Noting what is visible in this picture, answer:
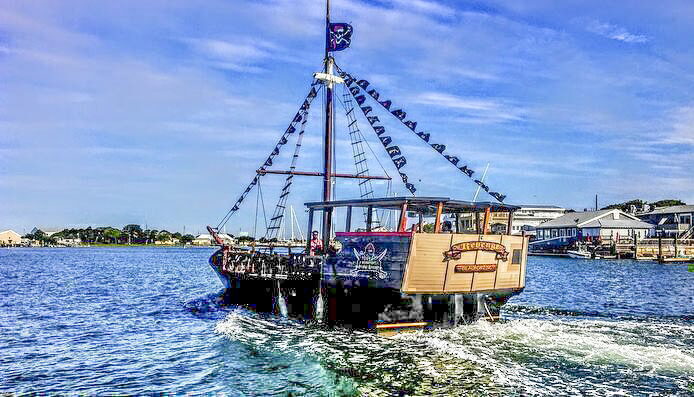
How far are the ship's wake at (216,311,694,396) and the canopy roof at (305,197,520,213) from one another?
495 centimetres

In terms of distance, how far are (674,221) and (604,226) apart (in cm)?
1877

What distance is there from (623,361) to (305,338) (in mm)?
10955

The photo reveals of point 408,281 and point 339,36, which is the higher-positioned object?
point 339,36

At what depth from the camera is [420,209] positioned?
25078mm

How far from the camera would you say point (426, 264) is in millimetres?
21203

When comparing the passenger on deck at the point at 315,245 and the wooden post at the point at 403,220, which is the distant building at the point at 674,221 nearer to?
the passenger on deck at the point at 315,245

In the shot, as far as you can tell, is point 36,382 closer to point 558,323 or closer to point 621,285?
point 558,323

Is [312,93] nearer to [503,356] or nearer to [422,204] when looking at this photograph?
[422,204]

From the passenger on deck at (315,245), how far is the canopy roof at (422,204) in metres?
3.06

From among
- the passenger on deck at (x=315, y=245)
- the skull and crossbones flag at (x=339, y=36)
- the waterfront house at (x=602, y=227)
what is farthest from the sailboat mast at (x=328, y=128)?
the waterfront house at (x=602, y=227)

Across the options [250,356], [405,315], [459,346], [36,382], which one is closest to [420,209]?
[405,315]

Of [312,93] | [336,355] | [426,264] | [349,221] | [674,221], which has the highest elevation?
[312,93]

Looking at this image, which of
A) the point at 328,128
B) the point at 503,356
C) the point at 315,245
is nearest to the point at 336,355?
the point at 503,356

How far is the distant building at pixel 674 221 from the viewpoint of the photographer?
10481 cm
